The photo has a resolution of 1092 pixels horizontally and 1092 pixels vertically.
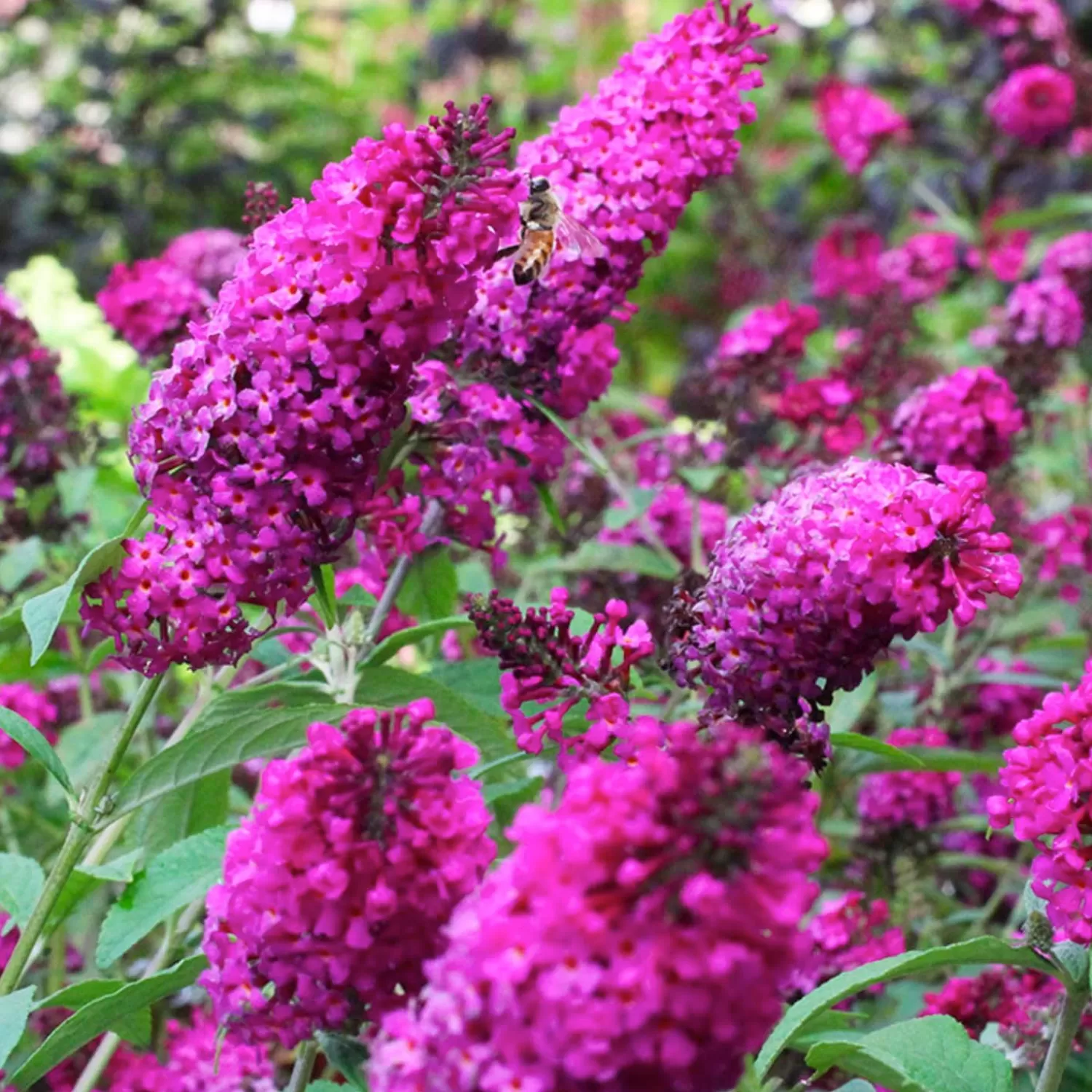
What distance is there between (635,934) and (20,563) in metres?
1.81

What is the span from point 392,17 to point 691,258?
7.82ft

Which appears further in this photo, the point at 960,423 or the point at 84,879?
the point at 960,423

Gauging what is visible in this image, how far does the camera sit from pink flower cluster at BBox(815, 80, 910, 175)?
5.00 m

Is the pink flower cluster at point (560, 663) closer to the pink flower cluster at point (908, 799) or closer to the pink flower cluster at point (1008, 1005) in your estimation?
the pink flower cluster at point (1008, 1005)

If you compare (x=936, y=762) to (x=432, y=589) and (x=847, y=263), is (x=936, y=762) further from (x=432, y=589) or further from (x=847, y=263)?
(x=847, y=263)

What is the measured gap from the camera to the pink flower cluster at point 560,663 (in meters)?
1.44

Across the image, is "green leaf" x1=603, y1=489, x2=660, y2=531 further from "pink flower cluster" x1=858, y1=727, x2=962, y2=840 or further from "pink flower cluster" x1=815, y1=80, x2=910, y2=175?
"pink flower cluster" x1=815, y1=80, x2=910, y2=175

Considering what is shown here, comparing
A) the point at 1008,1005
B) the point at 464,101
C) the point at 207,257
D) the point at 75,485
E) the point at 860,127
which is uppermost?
the point at 464,101

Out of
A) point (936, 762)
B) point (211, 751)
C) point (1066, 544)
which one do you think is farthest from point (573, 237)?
point (1066, 544)

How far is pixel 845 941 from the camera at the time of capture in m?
2.04

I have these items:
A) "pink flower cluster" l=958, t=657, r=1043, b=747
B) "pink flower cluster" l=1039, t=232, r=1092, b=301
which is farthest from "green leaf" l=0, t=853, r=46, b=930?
"pink flower cluster" l=1039, t=232, r=1092, b=301

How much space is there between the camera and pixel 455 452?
6.24 ft

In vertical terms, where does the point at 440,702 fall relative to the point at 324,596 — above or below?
below

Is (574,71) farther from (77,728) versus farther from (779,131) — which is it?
(77,728)
